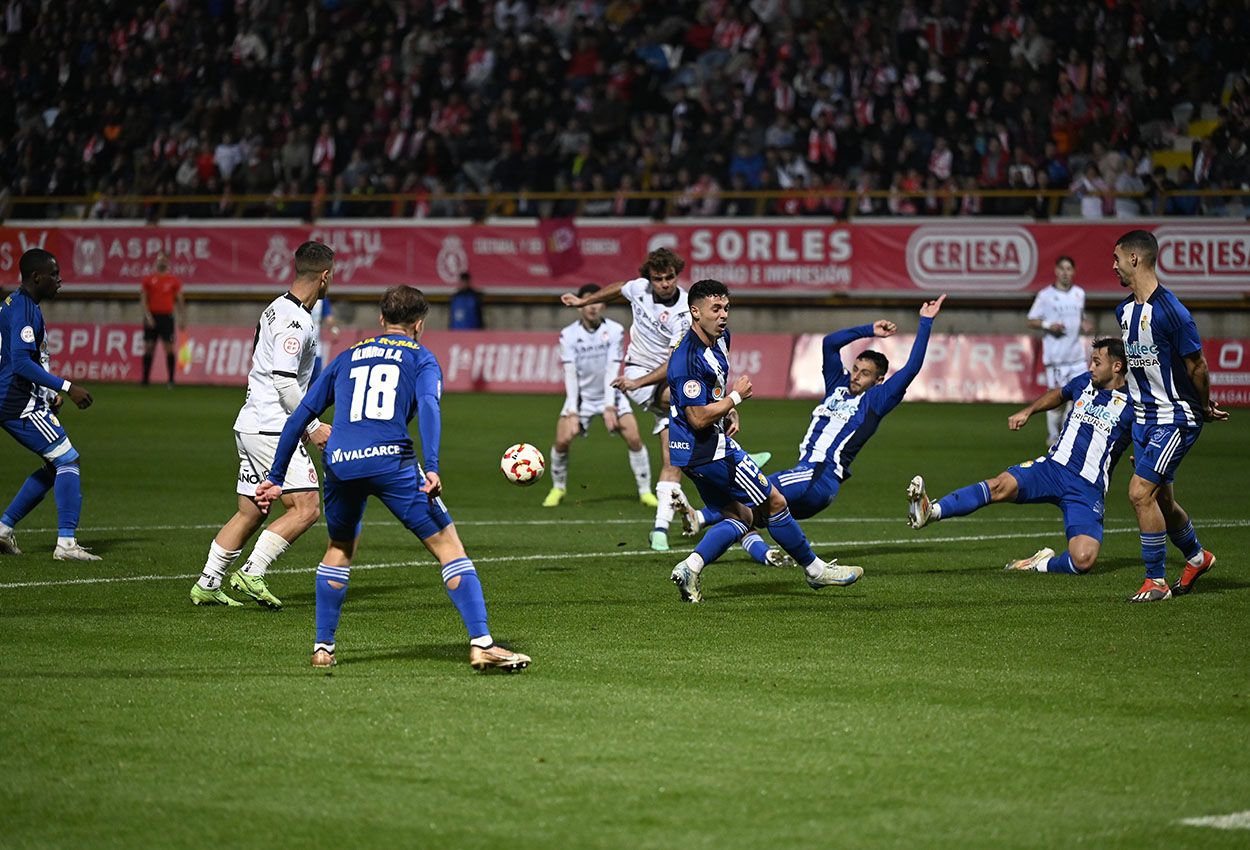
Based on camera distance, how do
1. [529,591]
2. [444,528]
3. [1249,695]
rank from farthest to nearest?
1. [529,591]
2. [444,528]
3. [1249,695]

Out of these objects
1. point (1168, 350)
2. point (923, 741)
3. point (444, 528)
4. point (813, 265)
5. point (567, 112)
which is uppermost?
point (567, 112)

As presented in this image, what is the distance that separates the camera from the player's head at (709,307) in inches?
401

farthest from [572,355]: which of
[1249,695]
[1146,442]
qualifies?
[1249,695]

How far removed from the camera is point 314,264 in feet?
32.9

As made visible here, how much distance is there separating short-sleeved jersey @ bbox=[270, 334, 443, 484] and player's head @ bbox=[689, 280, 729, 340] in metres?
2.48

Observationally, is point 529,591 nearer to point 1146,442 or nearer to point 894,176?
point 1146,442

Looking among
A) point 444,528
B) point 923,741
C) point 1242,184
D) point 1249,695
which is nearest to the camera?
point 923,741

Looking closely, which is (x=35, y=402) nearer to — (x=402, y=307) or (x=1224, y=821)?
(x=402, y=307)

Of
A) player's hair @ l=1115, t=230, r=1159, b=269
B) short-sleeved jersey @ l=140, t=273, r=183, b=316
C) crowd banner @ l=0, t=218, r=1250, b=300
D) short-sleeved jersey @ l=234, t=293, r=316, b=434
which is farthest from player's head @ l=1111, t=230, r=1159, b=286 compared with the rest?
short-sleeved jersey @ l=140, t=273, r=183, b=316

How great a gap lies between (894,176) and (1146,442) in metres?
21.3

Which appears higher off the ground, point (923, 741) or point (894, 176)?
point (894, 176)

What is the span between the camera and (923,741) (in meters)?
6.64

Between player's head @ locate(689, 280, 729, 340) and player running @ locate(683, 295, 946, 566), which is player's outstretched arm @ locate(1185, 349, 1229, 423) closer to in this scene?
player running @ locate(683, 295, 946, 566)

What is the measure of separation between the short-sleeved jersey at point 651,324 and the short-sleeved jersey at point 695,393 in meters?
4.01
